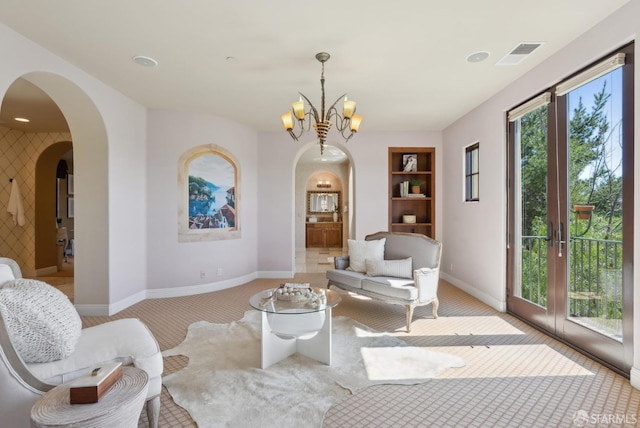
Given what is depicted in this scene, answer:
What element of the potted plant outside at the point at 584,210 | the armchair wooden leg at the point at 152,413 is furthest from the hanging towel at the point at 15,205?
the potted plant outside at the point at 584,210

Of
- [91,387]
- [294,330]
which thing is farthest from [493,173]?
[91,387]

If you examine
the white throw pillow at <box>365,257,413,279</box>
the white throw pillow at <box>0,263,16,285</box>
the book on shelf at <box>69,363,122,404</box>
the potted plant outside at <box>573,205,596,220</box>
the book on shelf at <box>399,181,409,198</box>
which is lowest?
the book on shelf at <box>69,363,122,404</box>

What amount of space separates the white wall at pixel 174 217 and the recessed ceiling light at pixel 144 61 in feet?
5.38

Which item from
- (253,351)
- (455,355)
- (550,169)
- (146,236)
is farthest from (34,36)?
(550,169)

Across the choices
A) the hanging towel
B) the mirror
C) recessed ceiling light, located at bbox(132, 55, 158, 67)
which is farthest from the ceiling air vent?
the mirror

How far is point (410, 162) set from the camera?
20.9 feet

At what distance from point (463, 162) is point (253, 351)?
14.6 feet

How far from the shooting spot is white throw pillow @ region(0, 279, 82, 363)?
1683 mm

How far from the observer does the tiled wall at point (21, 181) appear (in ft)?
19.4

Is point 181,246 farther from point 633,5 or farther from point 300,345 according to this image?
point 633,5

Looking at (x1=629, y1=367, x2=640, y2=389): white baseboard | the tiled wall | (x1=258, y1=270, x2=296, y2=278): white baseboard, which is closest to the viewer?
(x1=629, y1=367, x2=640, y2=389): white baseboard

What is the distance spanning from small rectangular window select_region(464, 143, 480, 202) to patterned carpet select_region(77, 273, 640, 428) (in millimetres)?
1941

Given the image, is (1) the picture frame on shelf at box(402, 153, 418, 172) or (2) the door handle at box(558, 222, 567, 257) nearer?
(2) the door handle at box(558, 222, 567, 257)

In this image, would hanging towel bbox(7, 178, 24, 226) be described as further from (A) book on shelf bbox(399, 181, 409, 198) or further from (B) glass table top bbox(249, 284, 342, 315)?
(A) book on shelf bbox(399, 181, 409, 198)
